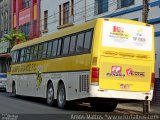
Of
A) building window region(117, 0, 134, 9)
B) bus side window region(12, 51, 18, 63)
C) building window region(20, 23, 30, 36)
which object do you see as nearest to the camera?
building window region(117, 0, 134, 9)

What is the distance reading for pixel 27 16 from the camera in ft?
153

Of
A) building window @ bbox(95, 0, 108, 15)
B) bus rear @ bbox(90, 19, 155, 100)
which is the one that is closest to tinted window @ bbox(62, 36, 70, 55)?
bus rear @ bbox(90, 19, 155, 100)

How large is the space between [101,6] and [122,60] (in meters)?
12.6

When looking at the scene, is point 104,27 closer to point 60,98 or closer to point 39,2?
point 60,98

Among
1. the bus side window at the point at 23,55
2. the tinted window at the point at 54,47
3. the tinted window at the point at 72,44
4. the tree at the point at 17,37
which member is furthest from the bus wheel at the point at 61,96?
the tree at the point at 17,37

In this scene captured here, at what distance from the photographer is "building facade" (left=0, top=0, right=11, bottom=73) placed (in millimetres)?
52466

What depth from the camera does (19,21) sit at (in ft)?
162

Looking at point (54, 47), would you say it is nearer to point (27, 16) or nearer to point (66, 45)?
point (66, 45)

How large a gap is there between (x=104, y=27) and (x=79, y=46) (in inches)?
65.1

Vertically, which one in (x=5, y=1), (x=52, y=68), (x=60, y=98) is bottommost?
(x=60, y=98)

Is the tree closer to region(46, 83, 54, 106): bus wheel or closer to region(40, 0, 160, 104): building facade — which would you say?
region(40, 0, 160, 104): building facade

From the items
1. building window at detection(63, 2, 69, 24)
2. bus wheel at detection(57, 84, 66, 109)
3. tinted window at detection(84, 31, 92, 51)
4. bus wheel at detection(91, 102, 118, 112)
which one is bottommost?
bus wheel at detection(91, 102, 118, 112)

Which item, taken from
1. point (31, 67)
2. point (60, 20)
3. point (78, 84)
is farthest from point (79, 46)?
point (60, 20)

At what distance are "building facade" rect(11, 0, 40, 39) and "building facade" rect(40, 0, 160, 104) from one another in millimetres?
1672
